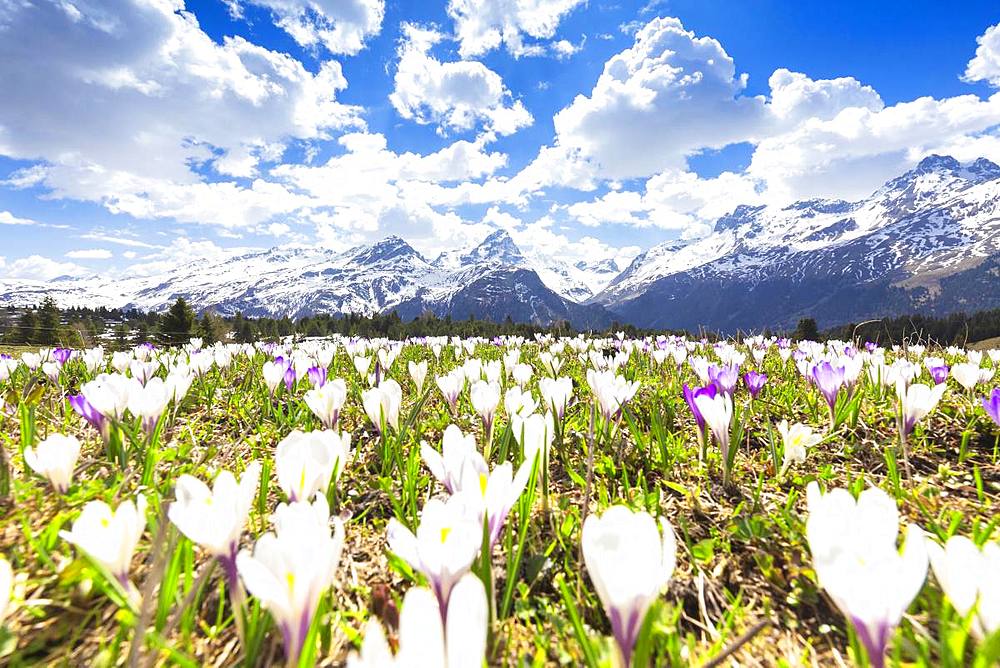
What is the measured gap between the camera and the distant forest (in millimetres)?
7793

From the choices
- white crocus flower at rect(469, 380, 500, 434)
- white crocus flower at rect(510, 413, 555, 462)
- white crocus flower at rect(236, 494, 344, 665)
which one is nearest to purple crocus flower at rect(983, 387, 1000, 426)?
white crocus flower at rect(510, 413, 555, 462)

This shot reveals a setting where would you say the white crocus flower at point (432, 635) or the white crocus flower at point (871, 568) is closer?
the white crocus flower at point (432, 635)

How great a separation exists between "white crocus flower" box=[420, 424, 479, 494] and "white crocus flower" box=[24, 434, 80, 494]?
4.78 ft

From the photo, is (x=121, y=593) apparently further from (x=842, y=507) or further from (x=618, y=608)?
(x=842, y=507)

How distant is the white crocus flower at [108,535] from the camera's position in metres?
1.27

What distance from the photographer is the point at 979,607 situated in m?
1.10

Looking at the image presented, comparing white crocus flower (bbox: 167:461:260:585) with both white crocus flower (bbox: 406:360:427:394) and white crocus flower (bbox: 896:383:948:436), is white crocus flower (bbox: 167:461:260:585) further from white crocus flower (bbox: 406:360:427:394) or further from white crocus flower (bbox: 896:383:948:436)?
white crocus flower (bbox: 896:383:948:436)

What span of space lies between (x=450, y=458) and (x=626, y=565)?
81cm

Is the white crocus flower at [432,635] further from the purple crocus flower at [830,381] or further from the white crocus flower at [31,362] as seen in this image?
the white crocus flower at [31,362]

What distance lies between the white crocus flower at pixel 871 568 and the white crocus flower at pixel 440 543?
776 mm

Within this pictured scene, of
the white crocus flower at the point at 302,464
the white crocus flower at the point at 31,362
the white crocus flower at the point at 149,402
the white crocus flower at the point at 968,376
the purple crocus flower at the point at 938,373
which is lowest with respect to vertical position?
the purple crocus flower at the point at 938,373

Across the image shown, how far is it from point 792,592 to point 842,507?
739 millimetres

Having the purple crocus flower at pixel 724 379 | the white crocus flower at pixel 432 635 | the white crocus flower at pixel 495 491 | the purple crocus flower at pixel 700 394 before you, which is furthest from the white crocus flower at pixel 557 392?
the white crocus flower at pixel 432 635

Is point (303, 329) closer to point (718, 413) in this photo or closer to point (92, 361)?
point (92, 361)
